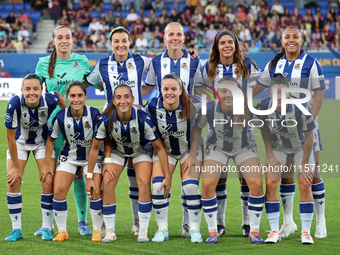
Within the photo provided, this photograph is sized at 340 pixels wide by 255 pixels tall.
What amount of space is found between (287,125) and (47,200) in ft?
7.58

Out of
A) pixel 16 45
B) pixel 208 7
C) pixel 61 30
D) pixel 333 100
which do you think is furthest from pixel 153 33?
pixel 61 30

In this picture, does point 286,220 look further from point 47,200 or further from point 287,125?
point 47,200

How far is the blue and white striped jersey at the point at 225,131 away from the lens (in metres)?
4.91

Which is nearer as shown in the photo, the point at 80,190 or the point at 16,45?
the point at 80,190

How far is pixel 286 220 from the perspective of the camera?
5.21 metres

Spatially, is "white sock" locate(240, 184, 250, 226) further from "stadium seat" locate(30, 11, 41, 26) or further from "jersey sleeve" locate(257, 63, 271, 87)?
"stadium seat" locate(30, 11, 41, 26)

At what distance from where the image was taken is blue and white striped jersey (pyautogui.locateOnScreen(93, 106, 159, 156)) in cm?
489

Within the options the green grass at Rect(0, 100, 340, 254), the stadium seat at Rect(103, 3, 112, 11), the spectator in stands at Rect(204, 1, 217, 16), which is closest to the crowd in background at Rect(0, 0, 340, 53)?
the spectator in stands at Rect(204, 1, 217, 16)

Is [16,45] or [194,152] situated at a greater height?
[16,45]

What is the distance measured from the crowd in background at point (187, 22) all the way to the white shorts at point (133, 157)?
565 inches

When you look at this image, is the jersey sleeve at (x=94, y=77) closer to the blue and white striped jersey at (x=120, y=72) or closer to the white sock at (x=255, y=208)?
the blue and white striped jersey at (x=120, y=72)

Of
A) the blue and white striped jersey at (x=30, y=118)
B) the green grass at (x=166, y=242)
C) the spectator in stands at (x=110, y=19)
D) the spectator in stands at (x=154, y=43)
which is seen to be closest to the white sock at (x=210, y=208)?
the green grass at (x=166, y=242)

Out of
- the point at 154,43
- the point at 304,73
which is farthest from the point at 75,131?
the point at 154,43

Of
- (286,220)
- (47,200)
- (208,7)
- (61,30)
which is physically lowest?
(286,220)
